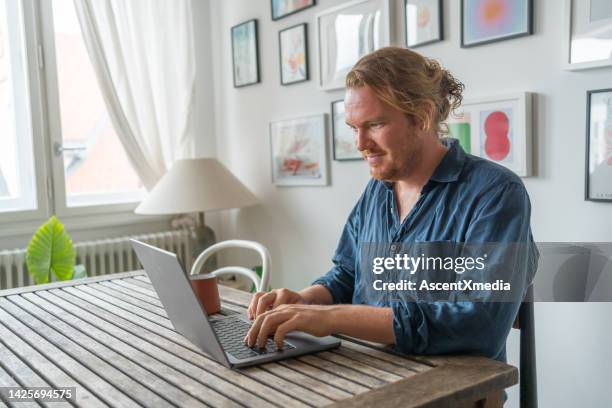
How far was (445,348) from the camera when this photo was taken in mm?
A: 1092

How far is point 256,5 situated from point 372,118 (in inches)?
82.2

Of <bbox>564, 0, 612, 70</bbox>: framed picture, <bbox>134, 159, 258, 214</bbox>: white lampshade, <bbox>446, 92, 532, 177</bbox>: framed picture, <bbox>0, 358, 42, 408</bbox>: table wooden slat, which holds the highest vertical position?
<bbox>564, 0, 612, 70</bbox>: framed picture

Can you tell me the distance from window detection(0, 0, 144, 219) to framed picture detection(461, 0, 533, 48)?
2149mm

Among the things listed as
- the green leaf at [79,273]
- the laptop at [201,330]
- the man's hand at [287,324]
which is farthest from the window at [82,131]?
the man's hand at [287,324]

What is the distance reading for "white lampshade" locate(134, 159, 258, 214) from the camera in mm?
2934

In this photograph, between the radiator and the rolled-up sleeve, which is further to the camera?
the radiator

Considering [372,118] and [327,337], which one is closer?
[327,337]

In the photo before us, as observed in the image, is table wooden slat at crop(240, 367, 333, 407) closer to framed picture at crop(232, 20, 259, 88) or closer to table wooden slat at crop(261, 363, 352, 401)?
table wooden slat at crop(261, 363, 352, 401)

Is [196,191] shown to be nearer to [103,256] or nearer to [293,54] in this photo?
[103,256]

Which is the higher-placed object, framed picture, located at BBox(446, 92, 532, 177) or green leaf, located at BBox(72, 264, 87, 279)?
framed picture, located at BBox(446, 92, 532, 177)

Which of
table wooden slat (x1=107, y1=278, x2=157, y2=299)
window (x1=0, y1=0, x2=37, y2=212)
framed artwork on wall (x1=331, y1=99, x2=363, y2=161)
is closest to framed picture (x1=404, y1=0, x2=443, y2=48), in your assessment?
framed artwork on wall (x1=331, y1=99, x2=363, y2=161)

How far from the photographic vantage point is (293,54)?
295 centimetres

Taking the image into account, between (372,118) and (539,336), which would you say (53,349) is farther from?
(539,336)

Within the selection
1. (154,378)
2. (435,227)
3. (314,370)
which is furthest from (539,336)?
(154,378)
